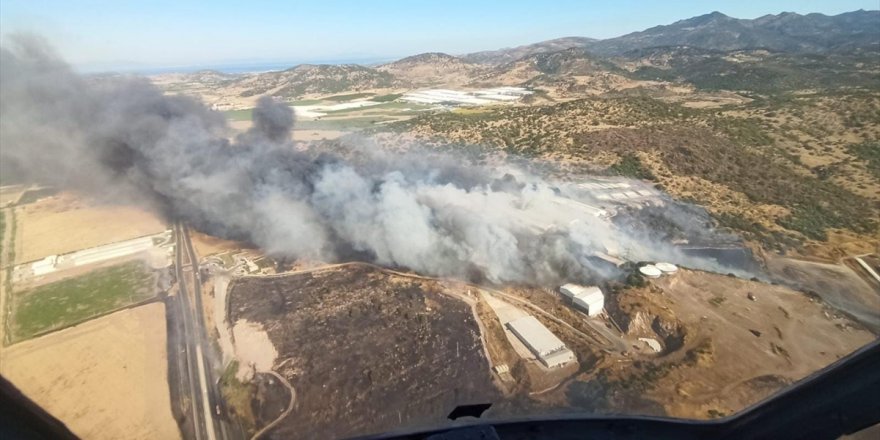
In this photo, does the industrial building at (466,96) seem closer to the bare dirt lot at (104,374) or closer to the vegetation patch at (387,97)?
the vegetation patch at (387,97)

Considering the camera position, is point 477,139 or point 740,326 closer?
point 740,326

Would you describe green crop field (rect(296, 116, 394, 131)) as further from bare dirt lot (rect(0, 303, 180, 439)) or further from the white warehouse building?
the white warehouse building

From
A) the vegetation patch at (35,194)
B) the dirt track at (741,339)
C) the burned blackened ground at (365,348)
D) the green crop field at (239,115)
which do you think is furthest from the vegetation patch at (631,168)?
the green crop field at (239,115)

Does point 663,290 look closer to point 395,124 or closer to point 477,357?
point 477,357

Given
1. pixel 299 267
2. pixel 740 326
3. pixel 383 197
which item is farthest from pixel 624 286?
pixel 299 267

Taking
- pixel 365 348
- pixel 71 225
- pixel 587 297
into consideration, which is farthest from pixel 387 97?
pixel 365 348

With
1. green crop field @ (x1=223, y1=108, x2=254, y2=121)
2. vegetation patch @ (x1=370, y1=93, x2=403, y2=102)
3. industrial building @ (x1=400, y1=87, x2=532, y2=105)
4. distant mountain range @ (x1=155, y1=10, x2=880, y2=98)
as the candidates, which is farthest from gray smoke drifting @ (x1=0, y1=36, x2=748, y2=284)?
distant mountain range @ (x1=155, y1=10, x2=880, y2=98)

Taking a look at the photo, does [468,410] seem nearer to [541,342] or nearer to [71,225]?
[541,342]
